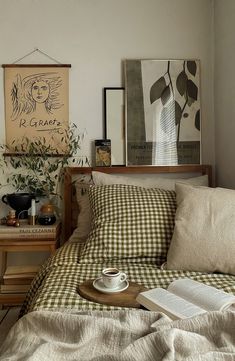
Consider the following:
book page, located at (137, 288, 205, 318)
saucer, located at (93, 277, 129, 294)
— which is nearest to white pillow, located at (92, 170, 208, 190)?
saucer, located at (93, 277, 129, 294)

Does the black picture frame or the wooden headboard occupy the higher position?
the black picture frame

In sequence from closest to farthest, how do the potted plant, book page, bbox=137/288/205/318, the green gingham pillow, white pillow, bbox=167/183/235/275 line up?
book page, bbox=137/288/205/318 → white pillow, bbox=167/183/235/275 → the green gingham pillow → the potted plant

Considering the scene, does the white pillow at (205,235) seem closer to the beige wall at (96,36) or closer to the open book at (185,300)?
the open book at (185,300)

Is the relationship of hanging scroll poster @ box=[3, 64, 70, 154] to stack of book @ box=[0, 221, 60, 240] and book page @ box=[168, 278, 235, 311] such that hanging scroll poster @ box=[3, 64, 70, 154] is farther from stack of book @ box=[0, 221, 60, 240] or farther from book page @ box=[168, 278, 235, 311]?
book page @ box=[168, 278, 235, 311]

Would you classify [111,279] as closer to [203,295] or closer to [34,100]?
[203,295]

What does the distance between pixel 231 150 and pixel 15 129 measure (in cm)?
152

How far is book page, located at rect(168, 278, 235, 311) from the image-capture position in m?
1.08

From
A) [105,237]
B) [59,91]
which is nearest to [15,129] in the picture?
[59,91]

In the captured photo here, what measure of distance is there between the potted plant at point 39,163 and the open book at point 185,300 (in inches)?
52.8

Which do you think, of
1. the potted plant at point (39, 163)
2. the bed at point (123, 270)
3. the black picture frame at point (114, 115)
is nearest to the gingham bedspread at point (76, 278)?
the bed at point (123, 270)

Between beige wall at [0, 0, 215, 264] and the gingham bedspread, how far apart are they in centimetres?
96

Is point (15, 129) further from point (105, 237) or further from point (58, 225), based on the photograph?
point (105, 237)

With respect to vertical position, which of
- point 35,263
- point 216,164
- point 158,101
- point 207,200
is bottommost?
point 35,263

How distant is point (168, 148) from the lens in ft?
7.73
